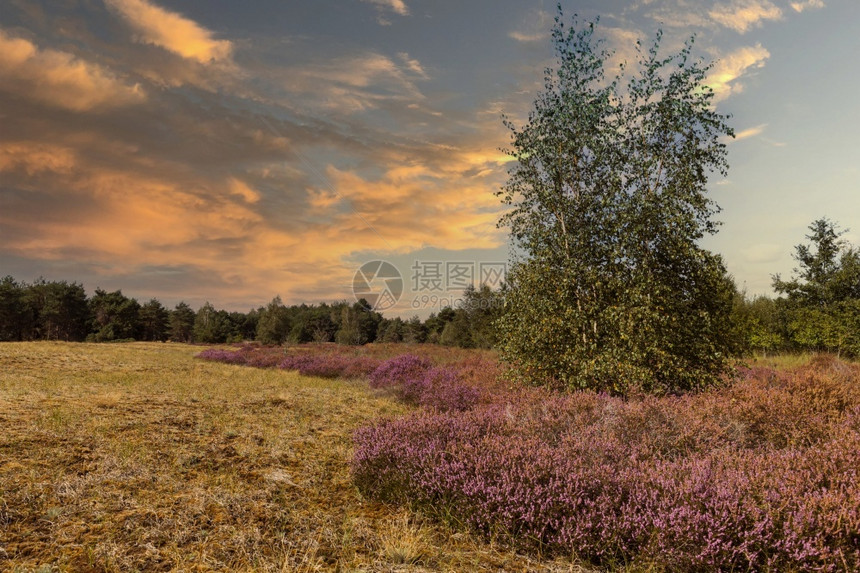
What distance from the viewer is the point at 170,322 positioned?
76438 mm

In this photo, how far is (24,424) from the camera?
22.2 feet

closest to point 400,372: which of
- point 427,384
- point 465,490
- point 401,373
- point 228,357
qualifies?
point 401,373

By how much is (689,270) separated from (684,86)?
14.3 feet

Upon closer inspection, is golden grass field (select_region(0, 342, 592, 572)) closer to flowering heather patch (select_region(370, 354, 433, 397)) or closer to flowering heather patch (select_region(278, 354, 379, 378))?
flowering heather patch (select_region(370, 354, 433, 397))

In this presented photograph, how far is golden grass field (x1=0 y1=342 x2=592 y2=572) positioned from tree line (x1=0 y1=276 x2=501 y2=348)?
105ft

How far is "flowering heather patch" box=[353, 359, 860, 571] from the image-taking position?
10.0 ft

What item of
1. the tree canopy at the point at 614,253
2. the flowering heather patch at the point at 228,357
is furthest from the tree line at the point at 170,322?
the tree canopy at the point at 614,253

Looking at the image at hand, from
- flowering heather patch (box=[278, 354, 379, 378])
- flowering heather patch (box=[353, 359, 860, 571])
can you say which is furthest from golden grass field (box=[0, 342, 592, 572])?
flowering heather patch (box=[278, 354, 379, 378])

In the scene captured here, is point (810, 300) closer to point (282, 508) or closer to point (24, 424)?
point (282, 508)

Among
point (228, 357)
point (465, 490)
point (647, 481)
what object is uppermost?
point (647, 481)

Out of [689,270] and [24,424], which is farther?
[689,270]

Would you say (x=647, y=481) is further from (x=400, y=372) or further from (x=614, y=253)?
(x=400, y=372)

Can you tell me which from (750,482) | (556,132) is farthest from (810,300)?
(750,482)

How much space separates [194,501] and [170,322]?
278ft
